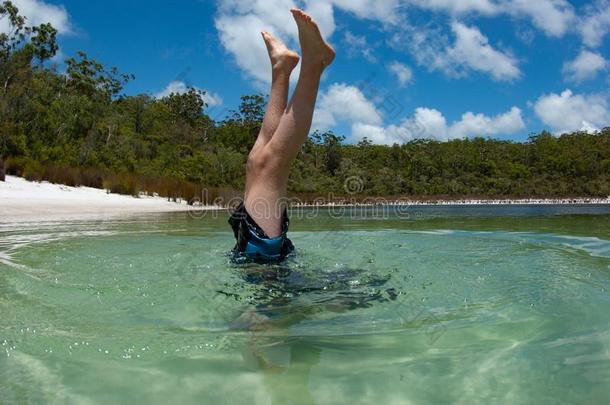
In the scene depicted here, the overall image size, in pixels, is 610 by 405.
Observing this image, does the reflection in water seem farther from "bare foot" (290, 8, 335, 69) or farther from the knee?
"bare foot" (290, 8, 335, 69)

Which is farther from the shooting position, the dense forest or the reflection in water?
the dense forest

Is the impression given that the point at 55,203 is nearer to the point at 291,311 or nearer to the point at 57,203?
the point at 57,203

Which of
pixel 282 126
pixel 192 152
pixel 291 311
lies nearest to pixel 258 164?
pixel 282 126

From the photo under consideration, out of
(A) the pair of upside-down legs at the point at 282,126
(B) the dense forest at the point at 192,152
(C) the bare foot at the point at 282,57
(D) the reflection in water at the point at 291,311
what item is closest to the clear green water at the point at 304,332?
(D) the reflection in water at the point at 291,311

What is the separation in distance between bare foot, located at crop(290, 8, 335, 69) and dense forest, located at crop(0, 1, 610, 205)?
44.4ft

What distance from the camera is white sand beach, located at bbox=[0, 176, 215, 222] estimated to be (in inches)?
377

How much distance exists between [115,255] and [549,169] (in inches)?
3346

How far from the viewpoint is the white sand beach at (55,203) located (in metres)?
9.59

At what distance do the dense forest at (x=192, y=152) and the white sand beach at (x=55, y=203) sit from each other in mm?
795

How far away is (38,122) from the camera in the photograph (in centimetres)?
1933

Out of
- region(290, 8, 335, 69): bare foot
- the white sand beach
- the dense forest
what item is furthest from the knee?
the dense forest

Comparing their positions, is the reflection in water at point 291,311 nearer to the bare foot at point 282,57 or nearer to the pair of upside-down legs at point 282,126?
the pair of upside-down legs at point 282,126

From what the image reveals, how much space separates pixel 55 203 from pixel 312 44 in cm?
1032

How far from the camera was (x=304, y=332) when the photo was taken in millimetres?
1829
